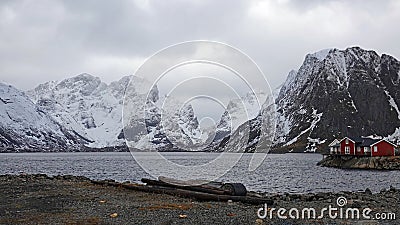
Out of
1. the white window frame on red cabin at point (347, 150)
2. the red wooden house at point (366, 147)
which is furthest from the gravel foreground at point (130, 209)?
the white window frame on red cabin at point (347, 150)

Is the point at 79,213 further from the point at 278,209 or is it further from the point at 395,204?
the point at 395,204

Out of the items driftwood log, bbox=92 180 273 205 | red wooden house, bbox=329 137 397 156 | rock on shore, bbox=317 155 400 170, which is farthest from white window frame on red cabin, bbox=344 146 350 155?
driftwood log, bbox=92 180 273 205

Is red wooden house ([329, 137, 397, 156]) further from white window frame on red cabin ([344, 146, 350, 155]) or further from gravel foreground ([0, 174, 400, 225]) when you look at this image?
gravel foreground ([0, 174, 400, 225])

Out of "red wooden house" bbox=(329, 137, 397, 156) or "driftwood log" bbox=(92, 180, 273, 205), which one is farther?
"red wooden house" bbox=(329, 137, 397, 156)

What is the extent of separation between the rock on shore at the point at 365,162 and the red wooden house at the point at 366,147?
1.71 m

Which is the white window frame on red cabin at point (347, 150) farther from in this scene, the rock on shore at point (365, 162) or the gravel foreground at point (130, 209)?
the gravel foreground at point (130, 209)

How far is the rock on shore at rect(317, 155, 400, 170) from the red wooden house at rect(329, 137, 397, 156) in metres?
1.71

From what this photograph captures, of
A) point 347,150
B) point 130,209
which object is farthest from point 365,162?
point 130,209

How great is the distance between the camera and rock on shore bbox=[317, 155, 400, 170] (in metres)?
112

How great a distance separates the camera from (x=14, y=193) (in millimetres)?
37312

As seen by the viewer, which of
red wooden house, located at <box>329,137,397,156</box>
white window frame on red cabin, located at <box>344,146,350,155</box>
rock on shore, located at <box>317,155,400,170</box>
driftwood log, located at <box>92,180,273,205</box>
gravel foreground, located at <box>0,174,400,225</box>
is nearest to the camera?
gravel foreground, located at <box>0,174,400,225</box>

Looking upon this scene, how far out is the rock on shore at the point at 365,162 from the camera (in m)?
112

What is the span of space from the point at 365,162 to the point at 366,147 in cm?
443

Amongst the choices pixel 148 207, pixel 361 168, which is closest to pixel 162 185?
pixel 148 207
